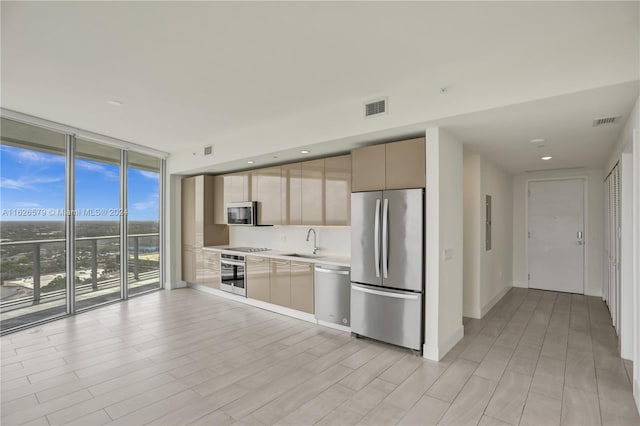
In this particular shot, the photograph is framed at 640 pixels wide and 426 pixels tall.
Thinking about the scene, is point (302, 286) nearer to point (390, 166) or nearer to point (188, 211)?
point (390, 166)

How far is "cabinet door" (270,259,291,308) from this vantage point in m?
4.70

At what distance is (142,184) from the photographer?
601cm

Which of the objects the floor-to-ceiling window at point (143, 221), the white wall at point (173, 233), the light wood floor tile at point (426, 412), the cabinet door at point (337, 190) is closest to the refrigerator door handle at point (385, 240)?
the cabinet door at point (337, 190)

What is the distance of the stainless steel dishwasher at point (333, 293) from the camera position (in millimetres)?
4043

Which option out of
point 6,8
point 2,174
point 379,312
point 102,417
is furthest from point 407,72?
point 2,174

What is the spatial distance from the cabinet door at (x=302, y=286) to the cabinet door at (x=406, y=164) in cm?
170

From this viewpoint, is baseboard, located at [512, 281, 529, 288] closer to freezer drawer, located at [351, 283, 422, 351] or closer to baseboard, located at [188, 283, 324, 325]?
freezer drawer, located at [351, 283, 422, 351]

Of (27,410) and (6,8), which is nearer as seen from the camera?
(6,8)

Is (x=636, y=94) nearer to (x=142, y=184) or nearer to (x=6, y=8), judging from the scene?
(x=6, y=8)

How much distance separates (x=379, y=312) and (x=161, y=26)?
3.37 meters

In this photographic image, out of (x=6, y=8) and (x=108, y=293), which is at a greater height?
(x=6, y=8)

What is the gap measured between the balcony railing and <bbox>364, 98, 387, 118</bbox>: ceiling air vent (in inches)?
182

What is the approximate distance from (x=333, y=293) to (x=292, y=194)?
1.69 metres

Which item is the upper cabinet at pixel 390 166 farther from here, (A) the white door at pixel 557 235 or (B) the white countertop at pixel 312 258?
(A) the white door at pixel 557 235
